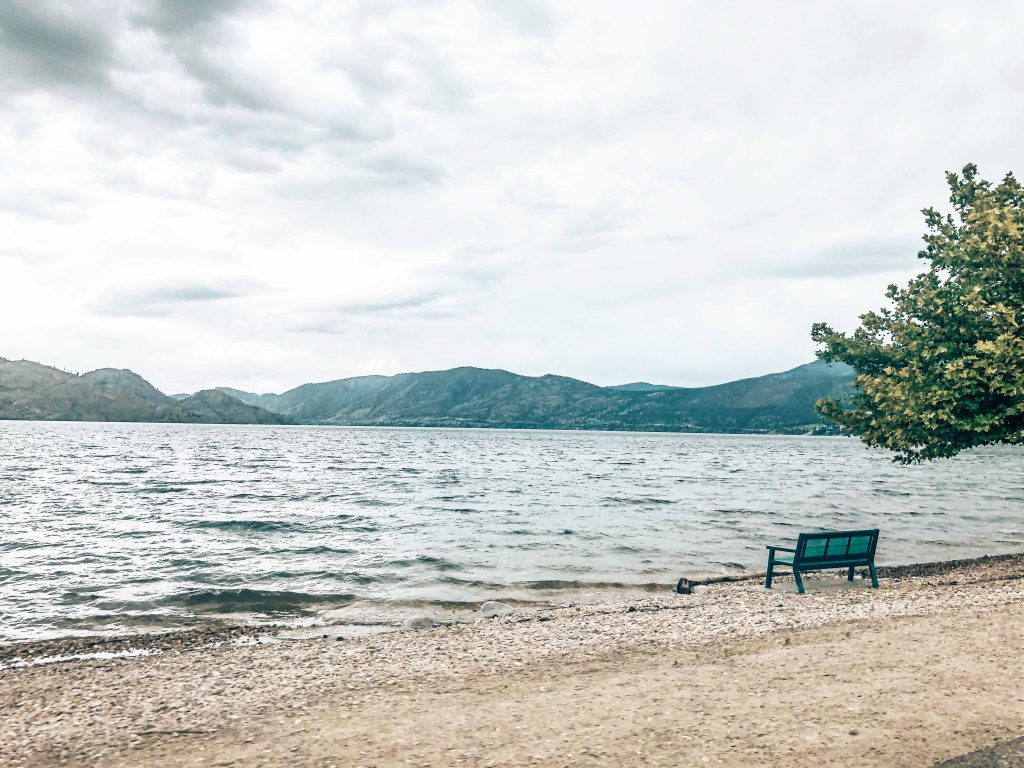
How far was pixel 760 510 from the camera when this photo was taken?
3997 centimetres

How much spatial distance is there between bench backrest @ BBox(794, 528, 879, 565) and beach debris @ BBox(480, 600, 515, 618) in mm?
7517

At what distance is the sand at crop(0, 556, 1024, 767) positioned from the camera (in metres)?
7.09

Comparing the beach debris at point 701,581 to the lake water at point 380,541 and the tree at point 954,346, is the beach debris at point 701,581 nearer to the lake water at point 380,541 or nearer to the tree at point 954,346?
the lake water at point 380,541

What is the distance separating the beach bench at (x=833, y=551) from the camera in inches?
659

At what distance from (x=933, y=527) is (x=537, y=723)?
1294 inches

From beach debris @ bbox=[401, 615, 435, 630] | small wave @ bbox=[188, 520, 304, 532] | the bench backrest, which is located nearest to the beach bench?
the bench backrest

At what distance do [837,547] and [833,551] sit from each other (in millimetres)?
153

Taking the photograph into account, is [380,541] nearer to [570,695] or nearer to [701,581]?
[701,581]

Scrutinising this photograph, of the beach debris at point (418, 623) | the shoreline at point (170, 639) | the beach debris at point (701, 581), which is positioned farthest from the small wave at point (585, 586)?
the beach debris at point (418, 623)

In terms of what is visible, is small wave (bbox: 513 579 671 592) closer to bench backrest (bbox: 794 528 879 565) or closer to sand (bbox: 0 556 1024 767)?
bench backrest (bbox: 794 528 879 565)

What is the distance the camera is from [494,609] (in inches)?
662

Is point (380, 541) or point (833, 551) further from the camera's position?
point (380, 541)

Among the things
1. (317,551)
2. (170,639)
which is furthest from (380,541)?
(170,639)

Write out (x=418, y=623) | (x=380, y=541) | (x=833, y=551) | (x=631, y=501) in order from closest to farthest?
(x=418, y=623) < (x=833, y=551) < (x=380, y=541) < (x=631, y=501)
